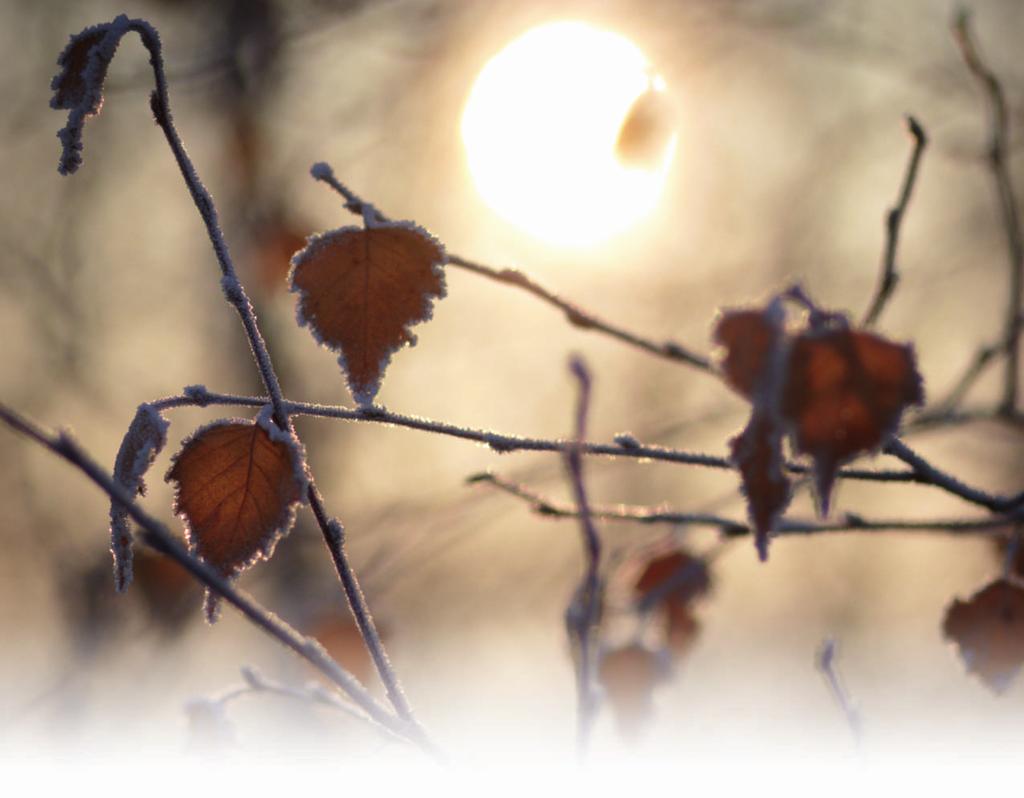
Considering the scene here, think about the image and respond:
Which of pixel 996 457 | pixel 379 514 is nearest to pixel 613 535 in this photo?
pixel 379 514

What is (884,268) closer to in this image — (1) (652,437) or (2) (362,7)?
(1) (652,437)

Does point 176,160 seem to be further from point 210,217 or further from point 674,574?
point 674,574

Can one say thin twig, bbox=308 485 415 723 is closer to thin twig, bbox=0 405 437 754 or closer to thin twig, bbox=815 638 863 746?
thin twig, bbox=0 405 437 754

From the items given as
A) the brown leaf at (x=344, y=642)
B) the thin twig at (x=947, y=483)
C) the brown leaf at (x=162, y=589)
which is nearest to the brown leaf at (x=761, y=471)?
the thin twig at (x=947, y=483)

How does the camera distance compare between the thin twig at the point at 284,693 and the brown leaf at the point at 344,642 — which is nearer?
the thin twig at the point at 284,693

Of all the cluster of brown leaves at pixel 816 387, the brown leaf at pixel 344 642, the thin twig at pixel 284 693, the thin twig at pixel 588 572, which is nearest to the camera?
the thin twig at pixel 588 572

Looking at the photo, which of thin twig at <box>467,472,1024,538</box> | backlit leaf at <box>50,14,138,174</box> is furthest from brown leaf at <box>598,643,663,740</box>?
backlit leaf at <box>50,14,138,174</box>

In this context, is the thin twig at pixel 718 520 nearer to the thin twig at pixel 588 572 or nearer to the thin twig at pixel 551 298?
the thin twig at pixel 551 298
